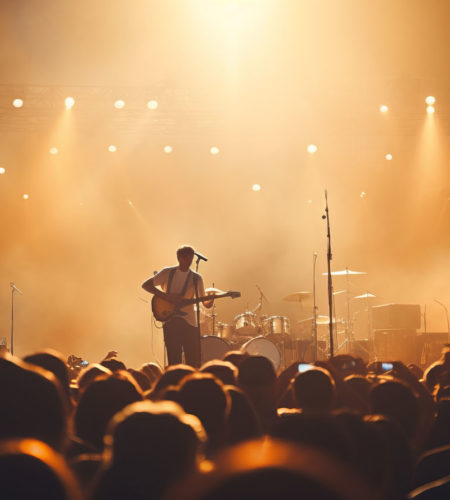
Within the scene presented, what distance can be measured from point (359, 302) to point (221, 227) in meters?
4.23

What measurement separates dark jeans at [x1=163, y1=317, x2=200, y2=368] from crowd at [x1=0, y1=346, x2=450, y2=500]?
14.4 feet

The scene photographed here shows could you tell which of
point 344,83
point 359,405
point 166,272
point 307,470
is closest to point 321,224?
point 344,83

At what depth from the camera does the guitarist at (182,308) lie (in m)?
Answer: 8.20

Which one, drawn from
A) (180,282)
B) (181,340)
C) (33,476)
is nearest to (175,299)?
(180,282)

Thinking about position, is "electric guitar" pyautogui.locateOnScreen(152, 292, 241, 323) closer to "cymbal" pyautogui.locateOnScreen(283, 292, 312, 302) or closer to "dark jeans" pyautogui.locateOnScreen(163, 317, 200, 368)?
"dark jeans" pyautogui.locateOnScreen(163, 317, 200, 368)

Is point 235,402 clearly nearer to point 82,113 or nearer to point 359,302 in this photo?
point 82,113

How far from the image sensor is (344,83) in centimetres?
1588

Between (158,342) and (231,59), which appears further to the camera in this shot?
(158,342)

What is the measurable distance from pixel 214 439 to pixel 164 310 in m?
6.00

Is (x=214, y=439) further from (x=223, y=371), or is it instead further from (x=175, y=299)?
(x=175, y=299)

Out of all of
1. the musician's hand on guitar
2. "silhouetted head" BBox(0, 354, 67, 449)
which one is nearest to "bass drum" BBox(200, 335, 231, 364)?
the musician's hand on guitar

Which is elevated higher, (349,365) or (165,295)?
(165,295)

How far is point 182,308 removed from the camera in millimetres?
8336

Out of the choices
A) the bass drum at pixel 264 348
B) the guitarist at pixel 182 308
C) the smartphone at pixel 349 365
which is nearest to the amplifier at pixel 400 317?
the bass drum at pixel 264 348
